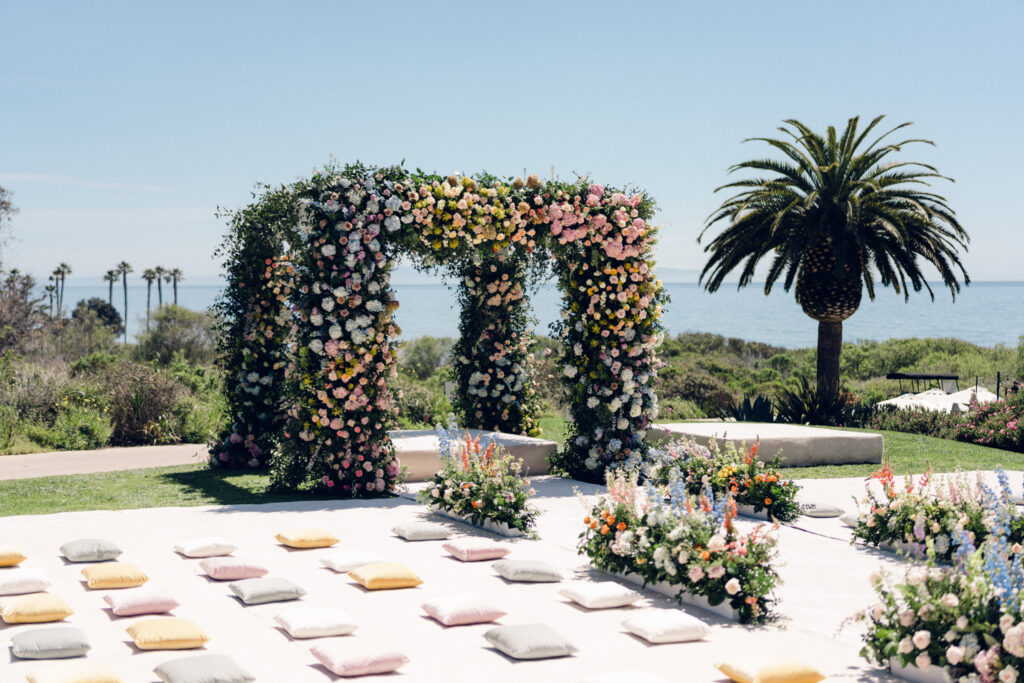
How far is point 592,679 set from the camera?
475 centimetres

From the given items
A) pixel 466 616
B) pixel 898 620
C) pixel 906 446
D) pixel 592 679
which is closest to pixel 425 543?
pixel 466 616

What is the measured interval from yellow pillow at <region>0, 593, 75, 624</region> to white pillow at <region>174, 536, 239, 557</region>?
62.2 inches

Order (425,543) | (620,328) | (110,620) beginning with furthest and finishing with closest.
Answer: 1. (620,328)
2. (425,543)
3. (110,620)

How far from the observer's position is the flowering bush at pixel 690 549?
6.20 metres

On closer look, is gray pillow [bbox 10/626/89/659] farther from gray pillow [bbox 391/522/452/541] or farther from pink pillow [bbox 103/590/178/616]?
gray pillow [bbox 391/522/452/541]

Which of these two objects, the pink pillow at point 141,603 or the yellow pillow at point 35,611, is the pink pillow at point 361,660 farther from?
the yellow pillow at point 35,611

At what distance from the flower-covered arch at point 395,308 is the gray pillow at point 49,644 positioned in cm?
500

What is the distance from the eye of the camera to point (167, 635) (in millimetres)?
5312

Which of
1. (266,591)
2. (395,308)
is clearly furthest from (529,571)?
(395,308)

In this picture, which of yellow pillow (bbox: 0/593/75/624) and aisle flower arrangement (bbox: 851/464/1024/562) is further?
aisle flower arrangement (bbox: 851/464/1024/562)

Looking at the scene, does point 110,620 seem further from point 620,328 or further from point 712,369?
point 712,369

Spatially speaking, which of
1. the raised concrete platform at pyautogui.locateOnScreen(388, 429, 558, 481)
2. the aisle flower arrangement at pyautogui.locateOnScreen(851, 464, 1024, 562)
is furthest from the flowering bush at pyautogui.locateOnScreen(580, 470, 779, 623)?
the raised concrete platform at pyautogui.locateOnScreen(388, 429, 558, 481)

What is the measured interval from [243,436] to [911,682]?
9.58 metres

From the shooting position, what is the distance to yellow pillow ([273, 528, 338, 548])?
7.84 meters
